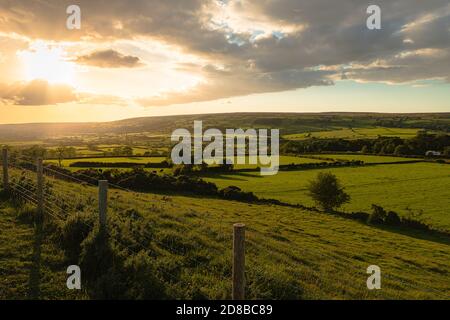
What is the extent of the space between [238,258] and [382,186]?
206ft

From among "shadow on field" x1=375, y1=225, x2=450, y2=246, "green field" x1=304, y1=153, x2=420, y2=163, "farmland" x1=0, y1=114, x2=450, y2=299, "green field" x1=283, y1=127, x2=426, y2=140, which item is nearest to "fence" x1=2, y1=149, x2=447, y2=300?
"farmland" x1=0, y1=114, x2=450, y2=299

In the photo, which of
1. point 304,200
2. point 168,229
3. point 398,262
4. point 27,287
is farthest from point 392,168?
point 27,287

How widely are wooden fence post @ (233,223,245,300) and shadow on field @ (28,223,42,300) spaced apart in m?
4.95

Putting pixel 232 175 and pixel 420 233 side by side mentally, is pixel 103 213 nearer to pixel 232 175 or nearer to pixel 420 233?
pixel 420 233

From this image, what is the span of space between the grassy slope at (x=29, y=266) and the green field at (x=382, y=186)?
4229cm

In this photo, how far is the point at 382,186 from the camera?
62.5 metres

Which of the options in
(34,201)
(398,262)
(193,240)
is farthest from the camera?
(398,262)

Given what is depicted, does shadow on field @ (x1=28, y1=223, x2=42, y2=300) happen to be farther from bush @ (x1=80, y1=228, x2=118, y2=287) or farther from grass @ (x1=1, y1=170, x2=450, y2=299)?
bush @ (x1=80, y1=228, x2=118, y2=287)

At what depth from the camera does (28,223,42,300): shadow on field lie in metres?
8.35

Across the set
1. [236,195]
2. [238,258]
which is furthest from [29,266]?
[236,195]

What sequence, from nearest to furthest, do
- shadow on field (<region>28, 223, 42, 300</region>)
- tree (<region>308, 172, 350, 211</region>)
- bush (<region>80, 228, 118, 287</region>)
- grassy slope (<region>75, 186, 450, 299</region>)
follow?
shadow on field (<region>28, 223, 42, 300</region>) < bush (<region>80, 228, 118, 287</region>) < grassy slope (<region>75, 186, 450, 299</region>) < tree (<region>308, 172, 350, 211</region>)
